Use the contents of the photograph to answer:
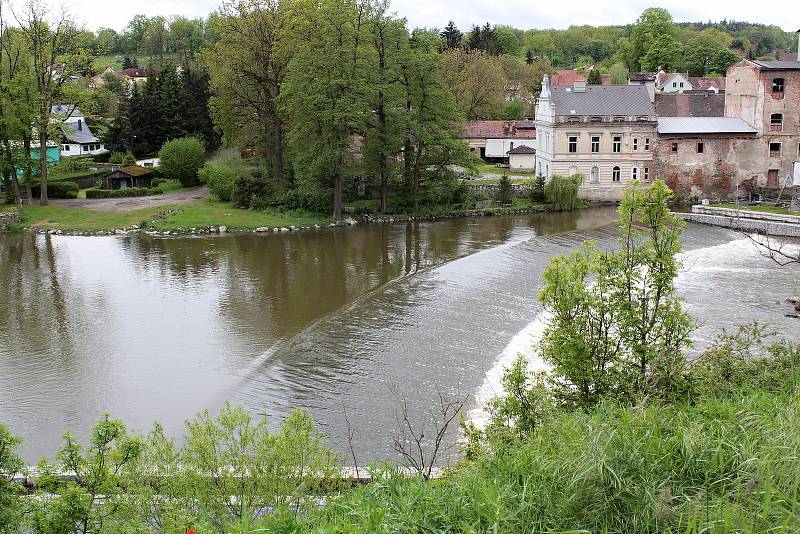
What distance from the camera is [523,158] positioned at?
55781 millimetres

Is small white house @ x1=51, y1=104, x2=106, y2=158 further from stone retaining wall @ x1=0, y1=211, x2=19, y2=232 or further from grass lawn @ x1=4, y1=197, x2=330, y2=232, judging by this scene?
stone retaining wall @ x1=0, y1=211, x2=19, y2=232

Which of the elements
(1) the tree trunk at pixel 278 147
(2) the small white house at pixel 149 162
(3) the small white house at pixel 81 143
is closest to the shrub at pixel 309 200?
(1) the tree trunk at pixel 278 147

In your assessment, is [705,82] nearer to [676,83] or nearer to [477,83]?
[676,83]

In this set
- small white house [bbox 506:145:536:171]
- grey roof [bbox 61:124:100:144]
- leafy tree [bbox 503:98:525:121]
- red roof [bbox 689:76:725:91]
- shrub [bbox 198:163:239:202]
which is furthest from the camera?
red roof [bbox 689:76:725:91]

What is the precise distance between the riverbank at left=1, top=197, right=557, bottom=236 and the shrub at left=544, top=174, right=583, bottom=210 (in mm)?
1882

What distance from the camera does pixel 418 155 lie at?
42.7m

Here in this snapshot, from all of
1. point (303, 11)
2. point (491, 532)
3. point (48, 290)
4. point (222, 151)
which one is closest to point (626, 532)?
point (491, 532)

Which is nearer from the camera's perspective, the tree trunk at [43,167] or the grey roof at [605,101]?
the tree trunk at [43,167]

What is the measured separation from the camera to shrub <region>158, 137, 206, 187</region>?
49.6 m

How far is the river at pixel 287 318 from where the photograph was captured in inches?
695

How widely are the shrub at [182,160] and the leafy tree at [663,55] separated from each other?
2368 inches

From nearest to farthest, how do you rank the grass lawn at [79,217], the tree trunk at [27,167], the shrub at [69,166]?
the grass lawn at [79,217] < the tree trunk at [27,167] < the shrub at [69,166]

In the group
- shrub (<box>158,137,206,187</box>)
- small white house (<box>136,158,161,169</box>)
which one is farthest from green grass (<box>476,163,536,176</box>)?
small white house (<box>136,158,161,169</box>)

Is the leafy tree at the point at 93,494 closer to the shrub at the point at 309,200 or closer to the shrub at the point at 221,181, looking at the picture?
the shrub at the point at 309,200
